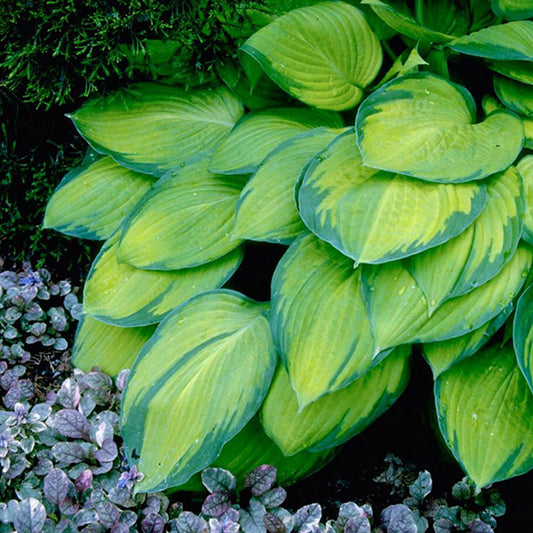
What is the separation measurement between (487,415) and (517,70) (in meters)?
0.87

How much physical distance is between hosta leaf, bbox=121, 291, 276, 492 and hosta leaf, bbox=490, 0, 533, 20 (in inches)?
41.6

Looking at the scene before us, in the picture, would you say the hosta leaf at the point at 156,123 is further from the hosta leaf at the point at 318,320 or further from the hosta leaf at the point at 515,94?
the hosta leaf at the point at 515,94

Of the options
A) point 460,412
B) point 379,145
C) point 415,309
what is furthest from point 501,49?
point 460,412

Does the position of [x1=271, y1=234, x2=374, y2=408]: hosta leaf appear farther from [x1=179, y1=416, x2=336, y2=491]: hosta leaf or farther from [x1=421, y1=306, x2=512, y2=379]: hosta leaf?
[x1=179, y1=416, x2=336, y2=491]: hosta leaf

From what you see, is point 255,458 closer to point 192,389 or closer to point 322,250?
point 192,389

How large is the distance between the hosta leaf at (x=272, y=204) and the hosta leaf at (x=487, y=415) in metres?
0.51

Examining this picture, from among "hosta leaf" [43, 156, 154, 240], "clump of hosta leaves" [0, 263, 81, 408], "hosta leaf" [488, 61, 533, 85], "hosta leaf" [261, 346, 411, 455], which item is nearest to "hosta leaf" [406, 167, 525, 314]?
"hosta leaf" [261, 346, 411, 455]

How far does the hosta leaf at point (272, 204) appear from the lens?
165 cm

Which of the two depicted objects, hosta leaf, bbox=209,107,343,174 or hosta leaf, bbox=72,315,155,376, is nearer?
hosta leaf, bbox=209,107,343,174

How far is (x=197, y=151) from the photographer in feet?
6.55

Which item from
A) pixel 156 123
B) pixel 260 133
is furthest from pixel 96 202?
pixel 260 133

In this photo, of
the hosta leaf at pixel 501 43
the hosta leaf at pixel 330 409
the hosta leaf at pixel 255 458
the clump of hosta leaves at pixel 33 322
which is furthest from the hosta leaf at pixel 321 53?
the clump of hosta leaves at pixel 33 322

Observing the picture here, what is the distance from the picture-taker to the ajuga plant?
4.86ft

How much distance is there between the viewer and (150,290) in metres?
1.78
